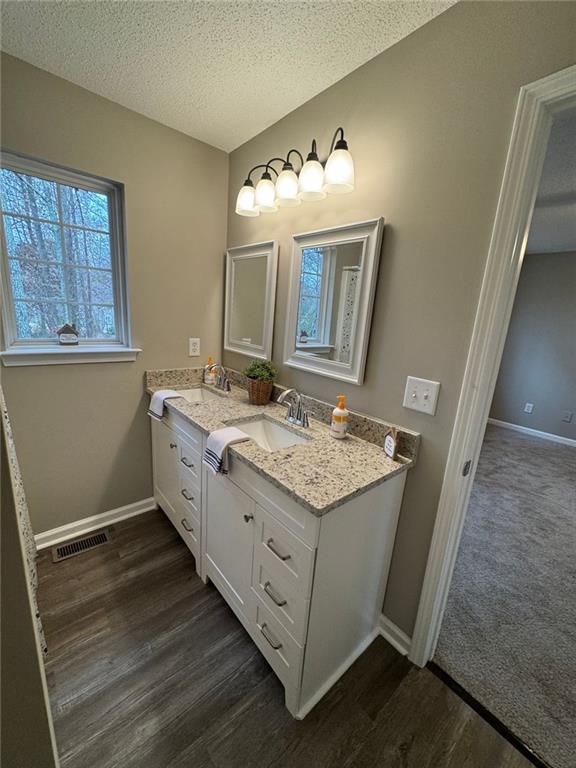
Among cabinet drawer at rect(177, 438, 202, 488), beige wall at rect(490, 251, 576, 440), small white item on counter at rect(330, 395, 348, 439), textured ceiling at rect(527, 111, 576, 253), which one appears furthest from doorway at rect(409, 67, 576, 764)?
beige wall at rect(490, 251, 576, 440)

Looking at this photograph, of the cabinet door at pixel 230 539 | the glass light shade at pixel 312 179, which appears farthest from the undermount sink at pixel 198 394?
the glass light shade at pixel 312 179

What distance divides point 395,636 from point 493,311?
1.46 meters

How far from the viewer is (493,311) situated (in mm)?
1026

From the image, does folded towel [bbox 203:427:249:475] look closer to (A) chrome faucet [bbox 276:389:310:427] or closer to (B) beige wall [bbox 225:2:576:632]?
(A) chrome faucet [bbox 276:389:310:427]

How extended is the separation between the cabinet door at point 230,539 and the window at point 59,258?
3.67 ft

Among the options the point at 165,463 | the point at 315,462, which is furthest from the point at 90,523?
the point at 315,462

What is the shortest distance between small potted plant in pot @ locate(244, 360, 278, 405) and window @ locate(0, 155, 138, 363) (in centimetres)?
85

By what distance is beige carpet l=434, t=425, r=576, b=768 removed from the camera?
47.4 inches

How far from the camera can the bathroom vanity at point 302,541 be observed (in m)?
1.03

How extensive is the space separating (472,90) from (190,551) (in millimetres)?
2438

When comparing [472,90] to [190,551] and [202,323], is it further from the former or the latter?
[190,551]

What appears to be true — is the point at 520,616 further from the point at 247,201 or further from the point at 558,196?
the point at 558,196

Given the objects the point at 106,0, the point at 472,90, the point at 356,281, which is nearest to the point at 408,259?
the point at 356,281

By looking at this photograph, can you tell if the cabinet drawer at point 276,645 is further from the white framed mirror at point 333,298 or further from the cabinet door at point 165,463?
the white framed mirror at point 333,298
